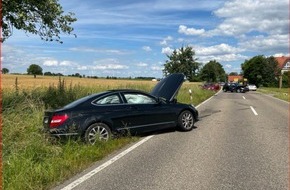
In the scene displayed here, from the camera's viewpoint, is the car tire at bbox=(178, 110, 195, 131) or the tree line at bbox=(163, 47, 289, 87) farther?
the tree line at bbox=(163, 47, 289, 87)

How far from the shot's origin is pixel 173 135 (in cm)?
1079

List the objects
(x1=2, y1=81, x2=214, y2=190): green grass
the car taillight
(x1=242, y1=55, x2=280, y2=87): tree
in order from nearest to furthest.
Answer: (x1=2, y1=81, x2=214, y2=190): green grass → the car taillight → (x1=242, y1=55, x2=280, y2=87): tree

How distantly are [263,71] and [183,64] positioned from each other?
75.0m

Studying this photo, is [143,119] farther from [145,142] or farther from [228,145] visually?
[228,145]

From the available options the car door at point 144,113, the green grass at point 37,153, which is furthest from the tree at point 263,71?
the green grass at point 37,153

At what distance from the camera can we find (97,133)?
914 cm

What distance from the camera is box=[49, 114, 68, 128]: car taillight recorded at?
8.78m

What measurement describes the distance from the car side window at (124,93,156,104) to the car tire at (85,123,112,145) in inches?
49.5

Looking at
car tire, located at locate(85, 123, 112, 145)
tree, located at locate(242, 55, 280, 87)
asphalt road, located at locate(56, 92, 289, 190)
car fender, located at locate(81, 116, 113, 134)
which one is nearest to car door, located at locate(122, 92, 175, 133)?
→ asphalt road, located at locate(56, 92, 289, 190)

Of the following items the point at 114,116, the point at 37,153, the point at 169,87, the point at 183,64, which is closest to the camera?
the point at 37,153

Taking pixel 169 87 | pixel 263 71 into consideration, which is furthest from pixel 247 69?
pixel 169 87

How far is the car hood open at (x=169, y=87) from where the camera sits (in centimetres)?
1323

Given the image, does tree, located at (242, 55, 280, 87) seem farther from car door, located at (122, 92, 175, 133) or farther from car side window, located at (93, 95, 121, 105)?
car side window, located at (93, 95, 121, 105)

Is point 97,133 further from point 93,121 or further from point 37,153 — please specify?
point 37,153
